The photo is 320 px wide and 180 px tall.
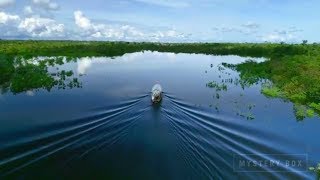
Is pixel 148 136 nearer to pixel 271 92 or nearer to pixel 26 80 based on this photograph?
pixel 271 92

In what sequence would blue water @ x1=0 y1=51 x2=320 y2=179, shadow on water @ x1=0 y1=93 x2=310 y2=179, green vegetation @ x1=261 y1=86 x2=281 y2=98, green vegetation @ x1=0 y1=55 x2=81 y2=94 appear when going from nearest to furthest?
shadow on water @ x1=0 y1=93 x2=310 y2=179, blue water @ x1=0 y1=51 x2=320 y2=179, green vegetation @ x1=0 y1=55 x2=81 y2=94, green vegetation @ x1=261 y1=86 x2=281 y2=98

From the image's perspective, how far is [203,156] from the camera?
2070 centimetres

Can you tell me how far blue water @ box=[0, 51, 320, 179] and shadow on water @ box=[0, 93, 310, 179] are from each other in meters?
0.05

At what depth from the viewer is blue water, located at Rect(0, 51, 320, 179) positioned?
19.0 meters

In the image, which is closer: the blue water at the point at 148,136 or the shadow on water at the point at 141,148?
the shadow on water at the point at 141,148

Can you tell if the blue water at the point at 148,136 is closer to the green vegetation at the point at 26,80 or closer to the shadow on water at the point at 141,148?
the shadow on water at the point at 141,148

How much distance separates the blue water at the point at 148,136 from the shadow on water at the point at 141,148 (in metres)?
0.05

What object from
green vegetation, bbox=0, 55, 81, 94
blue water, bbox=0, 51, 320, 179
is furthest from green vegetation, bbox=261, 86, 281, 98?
green vegetation, bbox=0, 55, 81, 94

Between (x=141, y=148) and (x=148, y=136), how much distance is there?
2547 millimetres

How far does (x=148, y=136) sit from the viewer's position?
24.7m

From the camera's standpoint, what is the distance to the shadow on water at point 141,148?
1869 cm

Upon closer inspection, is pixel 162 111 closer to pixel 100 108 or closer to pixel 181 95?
pixel 100 108

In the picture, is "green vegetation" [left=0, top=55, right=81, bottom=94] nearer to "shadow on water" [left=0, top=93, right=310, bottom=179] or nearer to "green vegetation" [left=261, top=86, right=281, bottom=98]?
"shadow on water" [left=0, top=93, right=310, bottom=179]

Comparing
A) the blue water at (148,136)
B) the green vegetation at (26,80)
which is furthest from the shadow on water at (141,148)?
the green vegetation at (26,80)
